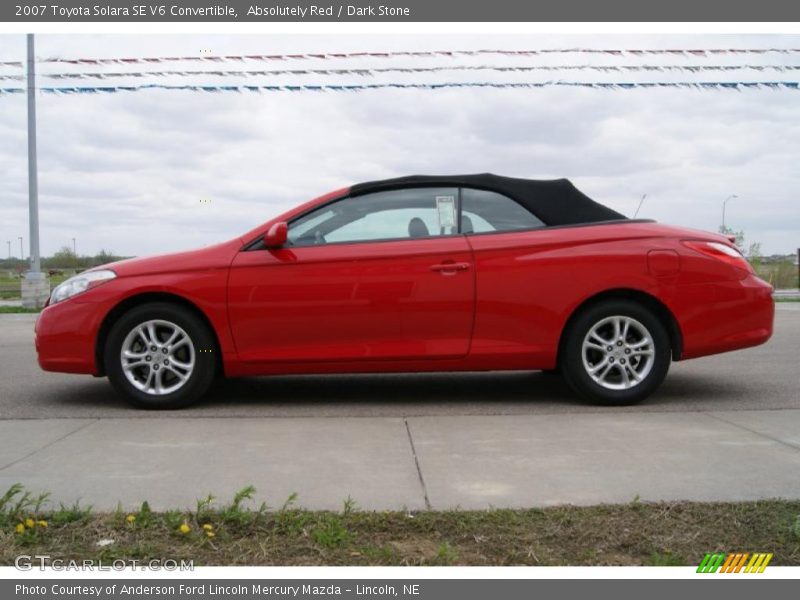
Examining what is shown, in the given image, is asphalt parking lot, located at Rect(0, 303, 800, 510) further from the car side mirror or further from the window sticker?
the window sticker

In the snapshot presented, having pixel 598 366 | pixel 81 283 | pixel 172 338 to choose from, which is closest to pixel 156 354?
pixel 172 338

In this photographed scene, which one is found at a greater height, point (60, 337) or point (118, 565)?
point (60, 337)

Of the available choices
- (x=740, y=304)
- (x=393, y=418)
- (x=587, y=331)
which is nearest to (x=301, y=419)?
(x=393, y=418)

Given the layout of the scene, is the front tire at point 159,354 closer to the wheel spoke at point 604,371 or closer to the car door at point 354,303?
the car door at point 354,303

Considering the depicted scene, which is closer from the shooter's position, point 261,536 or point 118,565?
point 118,565

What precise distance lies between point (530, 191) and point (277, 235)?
1.85 meters

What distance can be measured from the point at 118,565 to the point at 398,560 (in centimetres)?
98

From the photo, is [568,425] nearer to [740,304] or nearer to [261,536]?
[740,304]

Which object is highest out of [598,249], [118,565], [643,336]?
[598,249]

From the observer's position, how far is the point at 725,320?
5.70 m

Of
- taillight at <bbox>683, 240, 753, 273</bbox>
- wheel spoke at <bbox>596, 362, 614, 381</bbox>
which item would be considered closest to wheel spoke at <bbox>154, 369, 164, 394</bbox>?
wheel spoke at <bbox>596, 362, 614, 381</bbox>

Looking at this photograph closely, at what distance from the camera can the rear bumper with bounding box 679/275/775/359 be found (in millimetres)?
5660

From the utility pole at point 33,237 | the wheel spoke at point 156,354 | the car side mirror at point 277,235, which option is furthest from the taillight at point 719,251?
the utility pole at point 33,237

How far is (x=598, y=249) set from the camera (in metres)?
5.66
